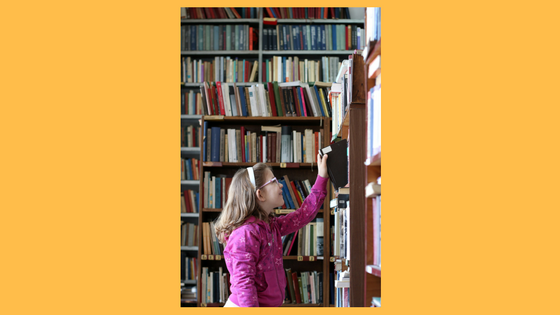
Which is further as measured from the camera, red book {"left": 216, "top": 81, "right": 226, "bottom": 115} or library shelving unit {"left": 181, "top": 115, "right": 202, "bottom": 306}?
library shelving unit {"left": 181, "top": 115, "right": 202, "bottom": 306}

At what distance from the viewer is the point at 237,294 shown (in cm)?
168

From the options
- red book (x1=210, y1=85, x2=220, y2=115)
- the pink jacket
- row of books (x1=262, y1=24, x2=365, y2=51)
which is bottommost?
the pink jacket

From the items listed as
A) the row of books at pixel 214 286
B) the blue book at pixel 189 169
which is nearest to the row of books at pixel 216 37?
the blue book at pixel 189 169

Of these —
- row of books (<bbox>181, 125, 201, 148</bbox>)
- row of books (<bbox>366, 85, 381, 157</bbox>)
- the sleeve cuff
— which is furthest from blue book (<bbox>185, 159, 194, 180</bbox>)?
row of books (<bbox>366, 85, 381, 157</bbox>)

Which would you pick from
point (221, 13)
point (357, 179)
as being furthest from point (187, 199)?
point (357, 179)

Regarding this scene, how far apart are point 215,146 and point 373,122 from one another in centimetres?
204

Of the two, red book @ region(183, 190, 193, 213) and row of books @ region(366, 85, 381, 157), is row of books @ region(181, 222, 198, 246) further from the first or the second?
row of books @ region(366, 85, 381, 157)

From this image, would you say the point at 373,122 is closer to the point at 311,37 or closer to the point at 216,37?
the point at 311,37

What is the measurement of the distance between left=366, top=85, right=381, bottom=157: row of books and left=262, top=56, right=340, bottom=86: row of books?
3.02 m

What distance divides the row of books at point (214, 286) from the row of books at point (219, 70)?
196 centimetres

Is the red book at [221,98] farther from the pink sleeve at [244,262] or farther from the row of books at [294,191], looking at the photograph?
the pink sleeve at [244,262]

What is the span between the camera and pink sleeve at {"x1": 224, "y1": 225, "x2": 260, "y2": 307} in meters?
1.66

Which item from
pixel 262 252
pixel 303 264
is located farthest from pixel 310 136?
pixel 262 252

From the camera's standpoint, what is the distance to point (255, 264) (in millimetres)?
1762
